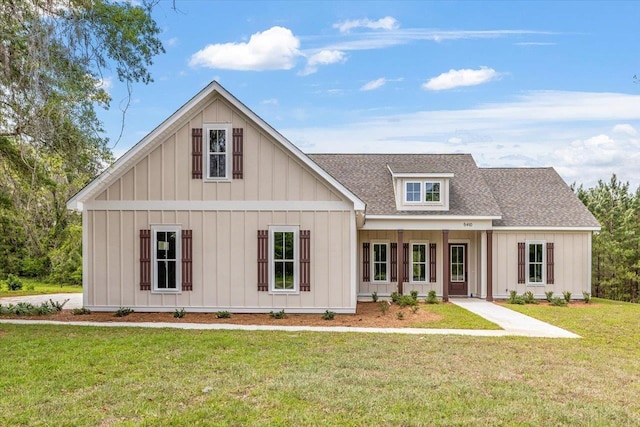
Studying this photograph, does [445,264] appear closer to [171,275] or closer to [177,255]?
[177,255]

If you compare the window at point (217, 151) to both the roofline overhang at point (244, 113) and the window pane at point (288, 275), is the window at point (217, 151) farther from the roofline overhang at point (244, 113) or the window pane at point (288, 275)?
the window pane at point (288, 275)

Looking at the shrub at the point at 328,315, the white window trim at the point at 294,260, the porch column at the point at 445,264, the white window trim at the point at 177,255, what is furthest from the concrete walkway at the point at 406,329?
the porch column at the point at 445,264

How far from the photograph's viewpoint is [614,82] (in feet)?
54.0

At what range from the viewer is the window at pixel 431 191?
19.0 metres

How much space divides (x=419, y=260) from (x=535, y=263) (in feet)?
14.1

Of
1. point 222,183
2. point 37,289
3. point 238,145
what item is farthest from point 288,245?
point 37,289

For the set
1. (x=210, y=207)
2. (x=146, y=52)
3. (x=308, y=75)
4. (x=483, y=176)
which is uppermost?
(x=308, y=75)

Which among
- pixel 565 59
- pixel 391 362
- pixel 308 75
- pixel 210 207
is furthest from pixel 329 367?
pixel 565 59

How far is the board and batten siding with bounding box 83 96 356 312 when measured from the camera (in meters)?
14.2

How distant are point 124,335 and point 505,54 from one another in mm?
15084

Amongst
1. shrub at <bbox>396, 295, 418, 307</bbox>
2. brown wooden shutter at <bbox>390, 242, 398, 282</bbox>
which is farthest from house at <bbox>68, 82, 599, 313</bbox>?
brown wooden shutter at <bbox>390, 242, 398, 282</bbox>

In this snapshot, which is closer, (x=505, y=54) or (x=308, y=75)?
(x=505, y=54)

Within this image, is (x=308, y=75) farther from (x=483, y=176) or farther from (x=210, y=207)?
(x=483, y=176)

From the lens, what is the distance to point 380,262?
19.8 meters
